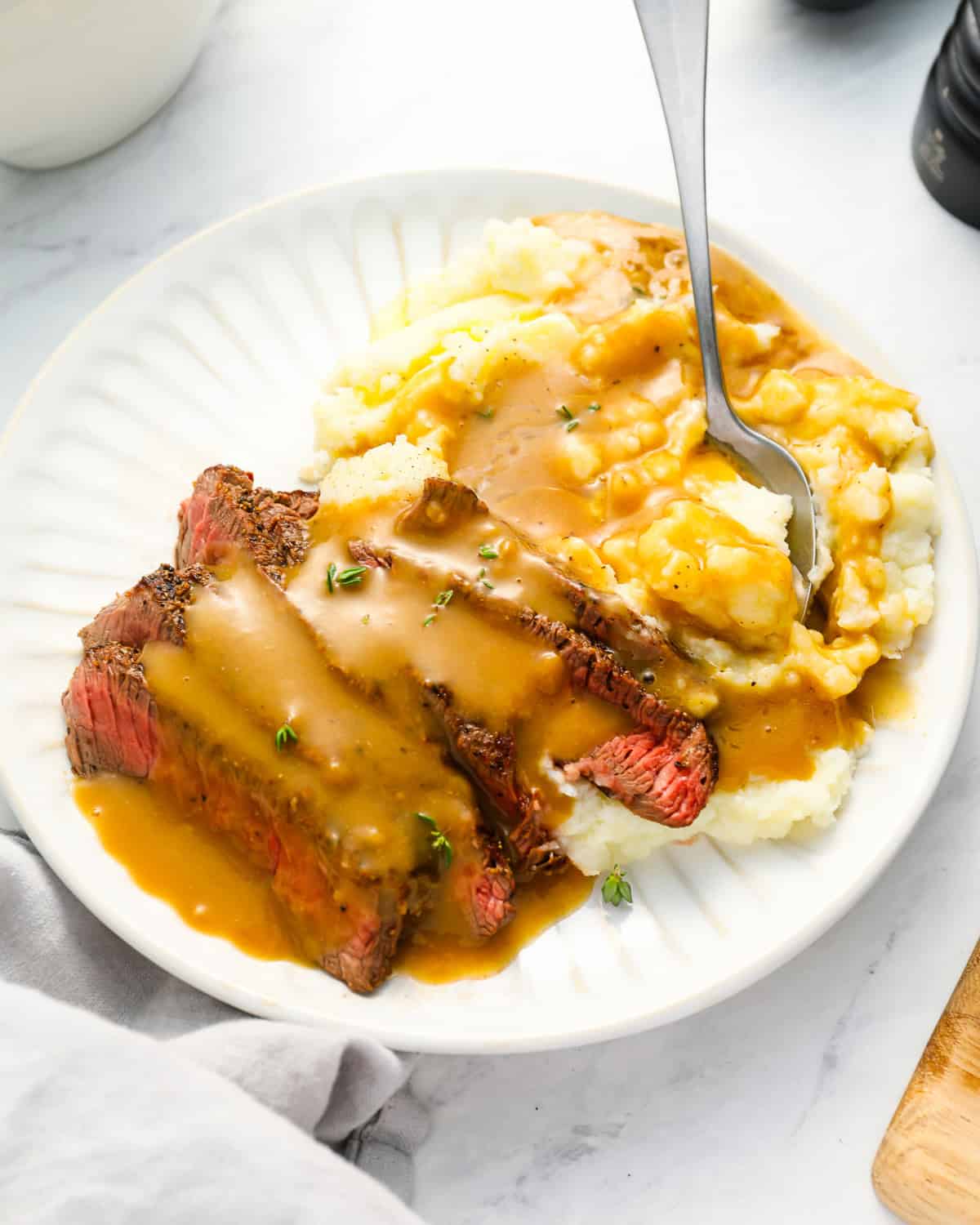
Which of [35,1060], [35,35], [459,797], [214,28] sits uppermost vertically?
[35,35]

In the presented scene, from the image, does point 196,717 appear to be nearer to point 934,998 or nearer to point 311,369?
point 311,369

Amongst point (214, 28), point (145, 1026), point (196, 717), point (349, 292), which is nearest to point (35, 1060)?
point (145, 1026)

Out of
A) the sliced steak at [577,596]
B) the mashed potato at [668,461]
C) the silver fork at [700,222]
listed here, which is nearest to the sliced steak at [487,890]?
the mashed potato at [668,461]

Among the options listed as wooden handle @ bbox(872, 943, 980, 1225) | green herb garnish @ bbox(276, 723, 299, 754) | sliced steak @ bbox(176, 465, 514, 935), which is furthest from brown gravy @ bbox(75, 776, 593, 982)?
wooden handle @ bbox(872, 943, 980, 1225)

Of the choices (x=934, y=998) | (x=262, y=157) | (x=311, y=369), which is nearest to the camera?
(x=934, y=998)

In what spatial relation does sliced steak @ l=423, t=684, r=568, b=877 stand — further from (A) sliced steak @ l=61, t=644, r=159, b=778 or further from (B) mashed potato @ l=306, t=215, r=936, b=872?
(A) sliced steak @ l=61, t=644, r=159, b=778

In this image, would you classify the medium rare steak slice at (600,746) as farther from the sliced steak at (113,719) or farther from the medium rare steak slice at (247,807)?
the sliced steak at (113,719)
